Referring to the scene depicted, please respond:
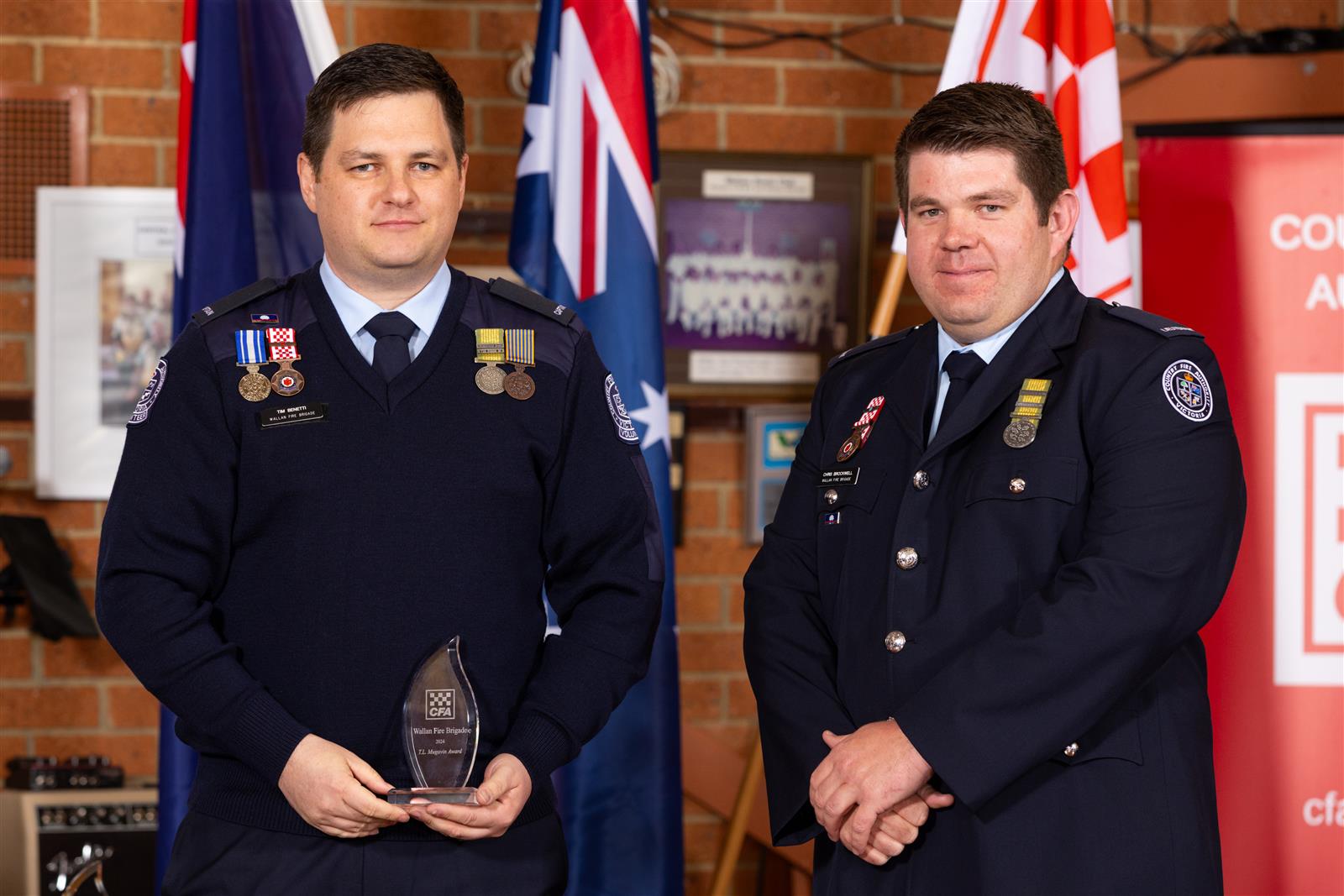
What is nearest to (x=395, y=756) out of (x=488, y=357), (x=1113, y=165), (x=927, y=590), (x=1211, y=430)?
(x=488, y=357)

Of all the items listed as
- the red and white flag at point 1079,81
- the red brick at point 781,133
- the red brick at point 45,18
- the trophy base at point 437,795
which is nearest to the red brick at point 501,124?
the red brick at point 781,133

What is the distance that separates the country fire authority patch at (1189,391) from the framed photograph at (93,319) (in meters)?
2.12

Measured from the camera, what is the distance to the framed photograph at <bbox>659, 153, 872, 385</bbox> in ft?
9.92

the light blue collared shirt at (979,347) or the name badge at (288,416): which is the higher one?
the light blue collared shirt at (979,347)

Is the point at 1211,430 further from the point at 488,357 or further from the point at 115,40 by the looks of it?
the point at 115,40

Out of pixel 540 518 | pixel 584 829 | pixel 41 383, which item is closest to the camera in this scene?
pixel 540 518

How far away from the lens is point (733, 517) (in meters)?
3.10

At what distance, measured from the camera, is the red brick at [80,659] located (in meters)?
2.90

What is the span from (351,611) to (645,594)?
1.11 feet

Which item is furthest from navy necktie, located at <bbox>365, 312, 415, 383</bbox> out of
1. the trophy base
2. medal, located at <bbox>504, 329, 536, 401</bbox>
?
the trophy base

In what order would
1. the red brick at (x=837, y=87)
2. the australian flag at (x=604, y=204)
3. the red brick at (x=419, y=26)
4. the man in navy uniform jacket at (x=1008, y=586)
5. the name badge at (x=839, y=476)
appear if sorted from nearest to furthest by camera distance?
the man in navy uniform jacket at (x=1008, y=586) < the name badge at (x=839, y=476) < the australian flag at (x=604, y=204) < the red brick at (x=419, y=26) < the red brick at (x=837, y=87)

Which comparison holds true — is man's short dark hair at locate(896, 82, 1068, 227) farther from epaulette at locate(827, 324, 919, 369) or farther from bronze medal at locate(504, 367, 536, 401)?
bronze medal at locate(504, 367, 536, 401)

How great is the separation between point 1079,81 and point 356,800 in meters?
1.74

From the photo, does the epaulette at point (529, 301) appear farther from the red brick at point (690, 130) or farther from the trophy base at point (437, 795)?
the red brick at point (690, 130)
